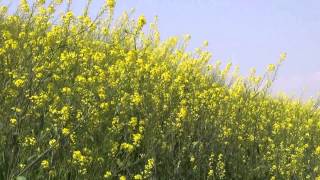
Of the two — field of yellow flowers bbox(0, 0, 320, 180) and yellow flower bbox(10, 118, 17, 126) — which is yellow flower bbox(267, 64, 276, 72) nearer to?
field of yellow flowers bbox(0, 0, 320, 180)

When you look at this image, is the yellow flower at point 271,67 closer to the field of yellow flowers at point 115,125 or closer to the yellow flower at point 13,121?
the field of yellow flowers at point 115,125

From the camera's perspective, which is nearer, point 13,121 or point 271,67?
point 13,121

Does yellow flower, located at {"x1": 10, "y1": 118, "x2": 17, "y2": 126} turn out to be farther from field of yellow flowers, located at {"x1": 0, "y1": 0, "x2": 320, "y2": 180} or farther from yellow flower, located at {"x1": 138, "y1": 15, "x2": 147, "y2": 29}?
yellow flower, located at {"x1": 138, "y1": 15, "x2": 147, "y2": 29}

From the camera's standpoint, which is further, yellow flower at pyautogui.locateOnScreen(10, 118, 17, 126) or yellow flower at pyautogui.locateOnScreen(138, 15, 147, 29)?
yellow flower at pyautogui.locateOnScreen(138, 15, 147, 29)

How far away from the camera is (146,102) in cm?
502

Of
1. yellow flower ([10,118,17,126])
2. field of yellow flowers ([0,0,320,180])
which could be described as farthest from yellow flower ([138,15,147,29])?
yellow flower ([10,118,17,126])

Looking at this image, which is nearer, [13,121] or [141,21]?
[13,121]

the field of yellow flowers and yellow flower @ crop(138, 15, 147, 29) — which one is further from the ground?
yellow flower @ crop(138, 15, 147, 29)

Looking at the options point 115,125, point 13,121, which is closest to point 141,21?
point 115,125

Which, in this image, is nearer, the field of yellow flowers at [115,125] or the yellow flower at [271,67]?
the field of yellow flowers at [115,125]

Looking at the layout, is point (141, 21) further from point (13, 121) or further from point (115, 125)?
point (13, 121)

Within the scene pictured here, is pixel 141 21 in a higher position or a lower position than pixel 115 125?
higher

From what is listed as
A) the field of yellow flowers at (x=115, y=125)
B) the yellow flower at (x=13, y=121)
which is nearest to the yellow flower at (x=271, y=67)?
the field of yellow flowers at (x=115, y=125)

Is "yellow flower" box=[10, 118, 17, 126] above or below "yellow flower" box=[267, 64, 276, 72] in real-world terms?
below
